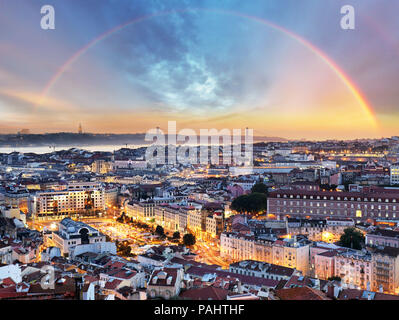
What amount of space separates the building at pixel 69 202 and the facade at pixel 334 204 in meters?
9.57

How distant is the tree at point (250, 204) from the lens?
1681 cm

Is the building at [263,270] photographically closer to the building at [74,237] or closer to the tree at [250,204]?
the building at [74,237]

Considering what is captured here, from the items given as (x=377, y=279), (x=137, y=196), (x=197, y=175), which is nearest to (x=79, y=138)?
(x=197, y=175)

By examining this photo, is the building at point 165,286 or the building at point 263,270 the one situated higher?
the building at point 165,286

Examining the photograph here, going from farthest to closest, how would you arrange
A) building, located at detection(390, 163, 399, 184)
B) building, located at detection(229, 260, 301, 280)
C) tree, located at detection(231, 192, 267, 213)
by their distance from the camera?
1. building, located at detection(390, 163, 399, 184)
2. tree, located at detection(231, 192, 267, 213)
3. building, located at detection(229, 260, 301, 280)

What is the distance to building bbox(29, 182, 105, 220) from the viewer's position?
19906 millimetres

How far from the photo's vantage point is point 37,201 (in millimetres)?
19938

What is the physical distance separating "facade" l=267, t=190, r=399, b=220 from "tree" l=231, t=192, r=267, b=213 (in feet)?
3.01

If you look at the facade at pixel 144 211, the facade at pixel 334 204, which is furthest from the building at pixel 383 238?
the facade at pixel 144 211

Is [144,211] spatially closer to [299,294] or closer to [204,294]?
[299,294]

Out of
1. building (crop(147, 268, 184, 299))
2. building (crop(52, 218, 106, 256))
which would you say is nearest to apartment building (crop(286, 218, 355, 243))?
building (crop(52, 218, 106, 256))

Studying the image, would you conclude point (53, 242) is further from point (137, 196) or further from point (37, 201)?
point (137, 196)

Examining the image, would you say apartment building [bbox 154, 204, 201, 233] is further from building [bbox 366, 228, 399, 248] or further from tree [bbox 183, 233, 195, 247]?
building [bbox 366, 228, 399, 248]
